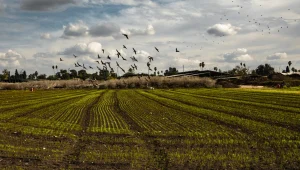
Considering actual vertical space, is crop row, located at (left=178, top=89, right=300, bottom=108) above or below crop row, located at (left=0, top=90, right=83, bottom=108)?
above

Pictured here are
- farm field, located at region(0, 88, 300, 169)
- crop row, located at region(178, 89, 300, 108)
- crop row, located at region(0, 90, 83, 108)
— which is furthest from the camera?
crop row, located at region(0, 90, 83, 108)

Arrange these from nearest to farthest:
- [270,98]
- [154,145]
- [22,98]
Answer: [154,145]
[270,98]
[22,98]

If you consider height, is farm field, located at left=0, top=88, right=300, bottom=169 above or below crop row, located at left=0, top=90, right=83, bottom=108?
above

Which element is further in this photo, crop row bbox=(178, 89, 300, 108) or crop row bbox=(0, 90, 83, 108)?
crop row bbox=(0, 90, 83, 108)

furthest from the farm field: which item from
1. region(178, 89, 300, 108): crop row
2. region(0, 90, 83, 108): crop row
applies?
region(0, 90, 83, 108): crop row

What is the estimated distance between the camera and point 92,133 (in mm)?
22766

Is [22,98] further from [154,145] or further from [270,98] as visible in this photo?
[154,145]

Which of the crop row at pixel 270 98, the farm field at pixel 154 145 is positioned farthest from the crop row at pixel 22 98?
the crop row at pixel 270 98

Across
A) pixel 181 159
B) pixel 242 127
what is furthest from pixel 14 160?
pixel 242 127

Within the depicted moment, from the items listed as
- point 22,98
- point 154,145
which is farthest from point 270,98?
point 22,98

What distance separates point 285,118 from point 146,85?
109 metres

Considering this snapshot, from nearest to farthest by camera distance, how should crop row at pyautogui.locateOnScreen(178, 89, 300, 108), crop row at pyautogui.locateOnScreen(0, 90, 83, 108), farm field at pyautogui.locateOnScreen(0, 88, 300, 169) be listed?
1. farm field at pyautogui.locateOnScreen(0, 88, 300, 169)
2. crop row at pyautogui.locateOnScreen(178, 89, 300, 108)
3. crop row at pyautogui.locateOnScreen(0, 90, 83, 108)

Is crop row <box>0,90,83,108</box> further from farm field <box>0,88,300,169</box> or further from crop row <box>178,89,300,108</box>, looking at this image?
crop row <box>178,89,300,108</box>

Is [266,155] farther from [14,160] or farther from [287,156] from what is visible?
[14,160]
